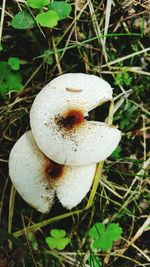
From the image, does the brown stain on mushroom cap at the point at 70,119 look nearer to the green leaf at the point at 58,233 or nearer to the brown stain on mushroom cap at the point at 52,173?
the brown stain on mushroom cap at the point at 52,173

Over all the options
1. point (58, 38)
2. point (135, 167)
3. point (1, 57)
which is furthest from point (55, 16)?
point (135, 167)

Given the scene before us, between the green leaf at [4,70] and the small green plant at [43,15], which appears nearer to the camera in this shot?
the small green plant at [43,15]

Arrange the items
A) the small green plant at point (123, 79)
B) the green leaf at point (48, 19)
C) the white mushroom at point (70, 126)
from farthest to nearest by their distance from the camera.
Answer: the small green plant at point (123, 79) < the green leaf at point (48, 19) < the white mushroom at point (70, 126)

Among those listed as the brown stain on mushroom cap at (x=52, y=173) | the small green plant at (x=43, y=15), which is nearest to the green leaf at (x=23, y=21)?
the small green plant at (x=43, y=15)

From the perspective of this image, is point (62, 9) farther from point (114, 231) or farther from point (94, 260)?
point (94, 260)

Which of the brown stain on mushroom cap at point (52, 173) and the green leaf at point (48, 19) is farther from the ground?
the green leaf at point (48, 19)

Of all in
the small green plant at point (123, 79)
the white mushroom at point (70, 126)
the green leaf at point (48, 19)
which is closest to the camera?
the white mushroom at point (70, 126)
